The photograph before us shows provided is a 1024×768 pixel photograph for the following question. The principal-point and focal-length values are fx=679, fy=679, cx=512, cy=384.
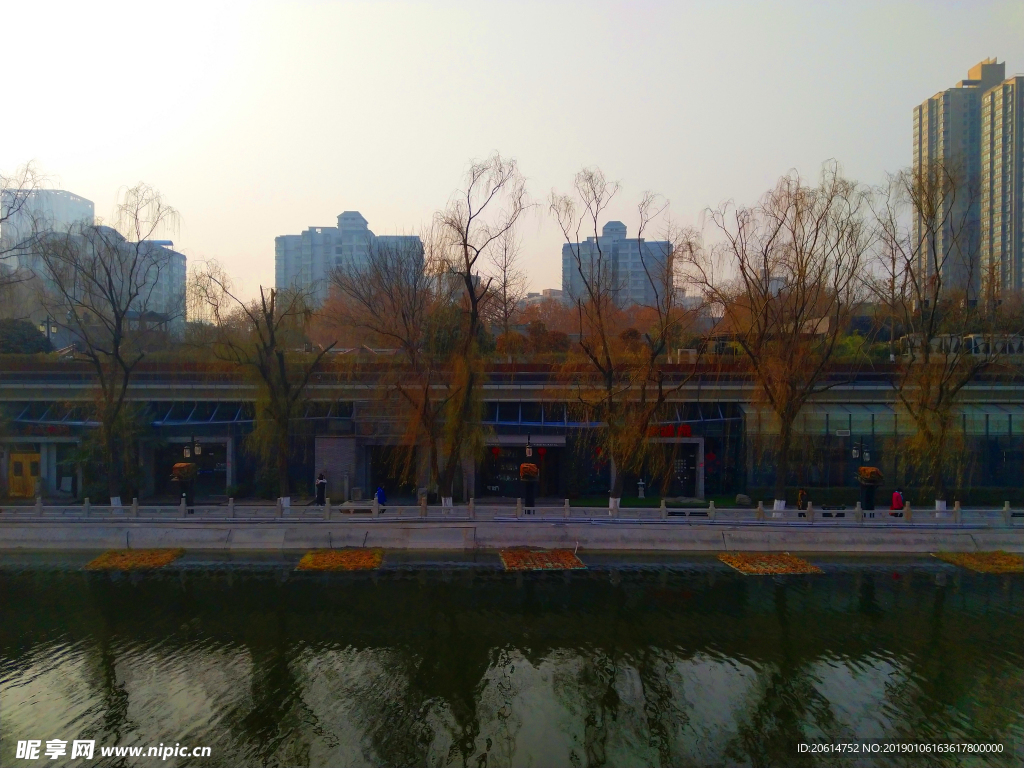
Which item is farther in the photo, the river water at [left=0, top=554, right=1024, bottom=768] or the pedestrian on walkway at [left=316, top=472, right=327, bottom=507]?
the pedestrian on walkway at [left=316, top=472, right=327, bottom=507]

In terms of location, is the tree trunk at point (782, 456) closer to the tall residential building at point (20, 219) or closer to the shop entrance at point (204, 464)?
the shop entrance at point (204, 464)

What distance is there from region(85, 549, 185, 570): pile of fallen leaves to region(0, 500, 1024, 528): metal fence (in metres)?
1.19

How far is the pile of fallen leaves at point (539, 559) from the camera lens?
18141mm

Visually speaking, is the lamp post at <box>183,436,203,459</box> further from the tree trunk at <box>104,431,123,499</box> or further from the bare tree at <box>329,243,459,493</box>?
the bare tree at <box>329,243,459,493</box>

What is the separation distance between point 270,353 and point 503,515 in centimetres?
898

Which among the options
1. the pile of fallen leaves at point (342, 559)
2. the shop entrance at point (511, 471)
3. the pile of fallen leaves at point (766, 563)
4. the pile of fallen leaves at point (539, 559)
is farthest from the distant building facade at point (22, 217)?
the pile of fallen leaves at point (766, 563)

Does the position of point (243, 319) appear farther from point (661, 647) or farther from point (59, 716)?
point (661, 647)

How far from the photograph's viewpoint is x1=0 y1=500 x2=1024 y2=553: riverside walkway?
19.5m

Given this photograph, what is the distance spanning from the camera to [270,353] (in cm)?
2158

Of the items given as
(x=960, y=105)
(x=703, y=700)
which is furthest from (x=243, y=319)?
(x=960, y=105)

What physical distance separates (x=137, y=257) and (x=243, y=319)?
381cm

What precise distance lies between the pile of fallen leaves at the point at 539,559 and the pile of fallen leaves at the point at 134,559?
29.9ft

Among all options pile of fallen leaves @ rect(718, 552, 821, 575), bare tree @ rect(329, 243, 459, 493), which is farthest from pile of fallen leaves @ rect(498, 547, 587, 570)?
pile of fallen leaves @ rect(718, 552, 821, 575)

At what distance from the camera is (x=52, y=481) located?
25469 mm
